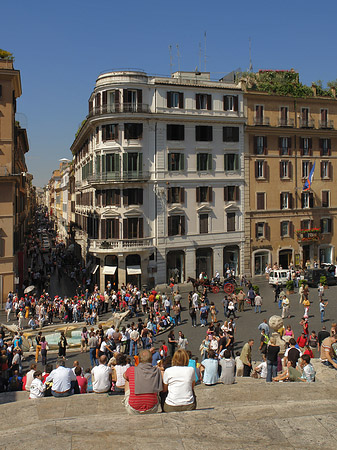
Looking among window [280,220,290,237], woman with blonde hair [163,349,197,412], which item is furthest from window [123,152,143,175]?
woman with blonde hair [163,349,197,412]

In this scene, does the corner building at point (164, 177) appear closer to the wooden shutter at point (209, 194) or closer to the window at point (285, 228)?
the wooden shutter at point (209, 194)

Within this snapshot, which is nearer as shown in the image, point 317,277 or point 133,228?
point 317,277

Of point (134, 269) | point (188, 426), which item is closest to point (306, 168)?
point (134, 269)

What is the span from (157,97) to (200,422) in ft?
118

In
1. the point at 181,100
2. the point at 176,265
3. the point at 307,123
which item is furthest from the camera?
the point at 307,123

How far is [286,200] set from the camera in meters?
47.6

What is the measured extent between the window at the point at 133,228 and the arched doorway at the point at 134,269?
5.90 feet

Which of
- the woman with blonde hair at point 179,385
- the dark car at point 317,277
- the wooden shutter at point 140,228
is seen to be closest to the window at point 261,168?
the dark car at point 317,277

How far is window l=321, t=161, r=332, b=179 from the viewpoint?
49281mm

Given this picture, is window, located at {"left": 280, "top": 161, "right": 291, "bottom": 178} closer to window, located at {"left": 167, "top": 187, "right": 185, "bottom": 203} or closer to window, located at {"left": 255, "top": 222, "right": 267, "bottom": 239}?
window, located at {"left": 255, "top": 222, "right": 267, "bottom": 239}

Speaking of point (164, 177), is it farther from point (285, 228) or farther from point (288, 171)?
point (285, 228)

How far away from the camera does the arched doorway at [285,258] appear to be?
4740 cm

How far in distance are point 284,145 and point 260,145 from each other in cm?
280

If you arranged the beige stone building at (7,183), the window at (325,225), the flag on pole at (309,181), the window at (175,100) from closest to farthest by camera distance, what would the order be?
the beige stone building at (7,183), the window at (175,100), the flag on pole at (309,181), the window at (325,225)
